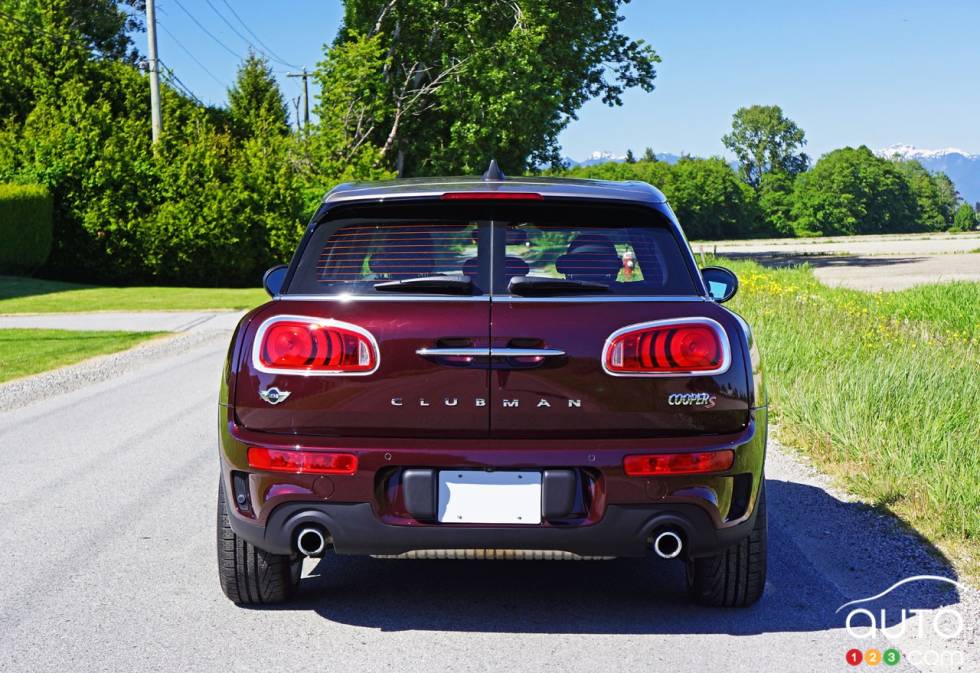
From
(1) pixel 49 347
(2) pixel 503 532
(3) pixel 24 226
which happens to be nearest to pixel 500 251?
(2) pixel 503 532

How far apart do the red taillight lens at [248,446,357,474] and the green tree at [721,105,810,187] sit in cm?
14927

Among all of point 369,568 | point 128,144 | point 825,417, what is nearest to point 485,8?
point 128,144

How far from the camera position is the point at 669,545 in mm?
3996

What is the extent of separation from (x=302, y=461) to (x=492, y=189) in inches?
48.1

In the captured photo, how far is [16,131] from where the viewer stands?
36.8 meters

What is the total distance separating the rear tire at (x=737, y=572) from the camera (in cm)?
434

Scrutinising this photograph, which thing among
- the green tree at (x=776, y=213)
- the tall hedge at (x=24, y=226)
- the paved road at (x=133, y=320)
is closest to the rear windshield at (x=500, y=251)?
the paved road at (x=133, y=320)

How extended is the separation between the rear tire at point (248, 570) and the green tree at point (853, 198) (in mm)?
118177

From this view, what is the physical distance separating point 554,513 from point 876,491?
308cm

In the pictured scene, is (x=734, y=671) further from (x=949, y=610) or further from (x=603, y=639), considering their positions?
(x=949, y=610)

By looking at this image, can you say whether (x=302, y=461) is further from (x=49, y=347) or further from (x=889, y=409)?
(x=49, y=347)

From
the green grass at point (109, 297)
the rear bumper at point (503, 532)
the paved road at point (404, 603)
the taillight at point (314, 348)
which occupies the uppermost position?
the taillight at point (314, 348)

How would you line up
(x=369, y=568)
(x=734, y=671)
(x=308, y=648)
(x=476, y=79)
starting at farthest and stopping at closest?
(x=476, y=79)
(x=369, y=568)
(x=308, y=648)
(x=734, y=671)

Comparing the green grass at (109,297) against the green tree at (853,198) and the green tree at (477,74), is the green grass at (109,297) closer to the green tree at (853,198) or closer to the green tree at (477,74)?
the green tree at (477,74)
